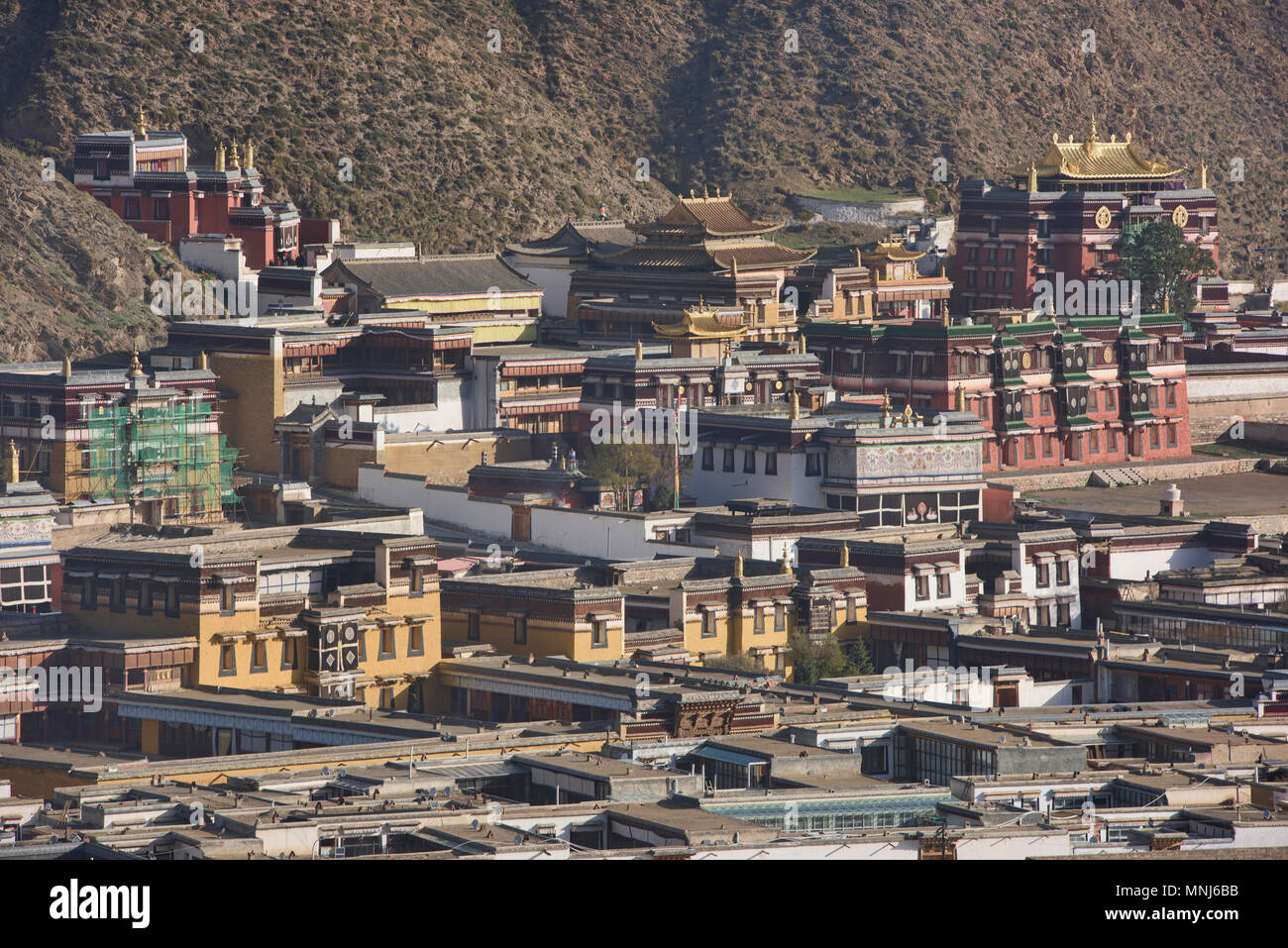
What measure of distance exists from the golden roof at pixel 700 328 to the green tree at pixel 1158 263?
33.2 m

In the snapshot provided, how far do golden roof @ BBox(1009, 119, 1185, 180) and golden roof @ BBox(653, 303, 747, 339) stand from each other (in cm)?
3400

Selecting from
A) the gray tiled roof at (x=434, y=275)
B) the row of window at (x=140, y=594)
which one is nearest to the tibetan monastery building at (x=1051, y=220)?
the gray tiled roof at (x=434, y=275)

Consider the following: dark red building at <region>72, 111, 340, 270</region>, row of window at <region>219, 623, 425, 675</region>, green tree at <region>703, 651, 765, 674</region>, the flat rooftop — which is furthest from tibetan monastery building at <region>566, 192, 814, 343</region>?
row of window at <region>219, 623, 425, 675</region>

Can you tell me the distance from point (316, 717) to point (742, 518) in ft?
90.3

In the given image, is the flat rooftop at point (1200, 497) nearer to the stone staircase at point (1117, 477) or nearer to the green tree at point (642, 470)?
the stone staircase at point (1117, 477)

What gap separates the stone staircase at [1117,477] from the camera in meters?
140

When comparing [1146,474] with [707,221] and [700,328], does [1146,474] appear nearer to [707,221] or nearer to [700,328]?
[700,328]

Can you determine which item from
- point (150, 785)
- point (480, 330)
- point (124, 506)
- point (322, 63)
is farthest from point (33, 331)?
point (150, 785)

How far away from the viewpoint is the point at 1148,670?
316ft

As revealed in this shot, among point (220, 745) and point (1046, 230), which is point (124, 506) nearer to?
point (220, 745)

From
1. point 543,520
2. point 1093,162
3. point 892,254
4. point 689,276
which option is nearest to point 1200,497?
point 689,276

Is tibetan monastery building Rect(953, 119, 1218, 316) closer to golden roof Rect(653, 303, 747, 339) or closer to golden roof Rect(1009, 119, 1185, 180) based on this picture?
golden roof Rect(1009, 119, 1185, 180)

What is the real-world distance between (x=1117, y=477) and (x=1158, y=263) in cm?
2975

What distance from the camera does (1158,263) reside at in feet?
553
